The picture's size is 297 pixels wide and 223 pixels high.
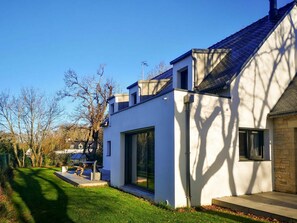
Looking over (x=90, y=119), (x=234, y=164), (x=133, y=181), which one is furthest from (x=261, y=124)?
(x=90, y=119)

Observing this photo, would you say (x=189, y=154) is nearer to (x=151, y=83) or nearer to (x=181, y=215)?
(x=181, y=215)

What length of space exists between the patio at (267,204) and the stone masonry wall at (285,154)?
1.69 feet

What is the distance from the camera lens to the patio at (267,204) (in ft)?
25.1

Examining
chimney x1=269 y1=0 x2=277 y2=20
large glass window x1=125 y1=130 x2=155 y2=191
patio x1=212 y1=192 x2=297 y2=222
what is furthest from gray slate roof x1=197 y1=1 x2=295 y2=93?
patio x1=212 y1=192 x2=297 y2=222

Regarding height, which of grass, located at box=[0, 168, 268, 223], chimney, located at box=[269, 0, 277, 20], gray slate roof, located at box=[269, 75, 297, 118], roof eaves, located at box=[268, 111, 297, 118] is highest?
chimney, located at box=[269, 0, 277, 20]

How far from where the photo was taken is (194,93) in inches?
392

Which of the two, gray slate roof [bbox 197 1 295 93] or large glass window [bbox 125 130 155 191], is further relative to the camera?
large glass window [bbox 125 130 155 191]

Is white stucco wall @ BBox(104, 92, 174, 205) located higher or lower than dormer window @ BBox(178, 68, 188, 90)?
lower

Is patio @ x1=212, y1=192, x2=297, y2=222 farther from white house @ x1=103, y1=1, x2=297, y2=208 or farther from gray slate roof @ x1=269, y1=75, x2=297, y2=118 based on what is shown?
gray slate roof @ x1=269, y1=75, x2=297, y2=118

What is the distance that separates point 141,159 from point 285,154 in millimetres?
5685

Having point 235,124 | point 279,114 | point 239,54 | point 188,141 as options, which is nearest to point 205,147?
point 188,141

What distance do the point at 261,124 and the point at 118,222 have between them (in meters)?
6.67

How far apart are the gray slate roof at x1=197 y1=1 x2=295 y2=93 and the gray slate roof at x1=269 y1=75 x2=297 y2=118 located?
2.14 meters

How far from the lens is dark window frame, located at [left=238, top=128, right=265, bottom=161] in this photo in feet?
36.5
